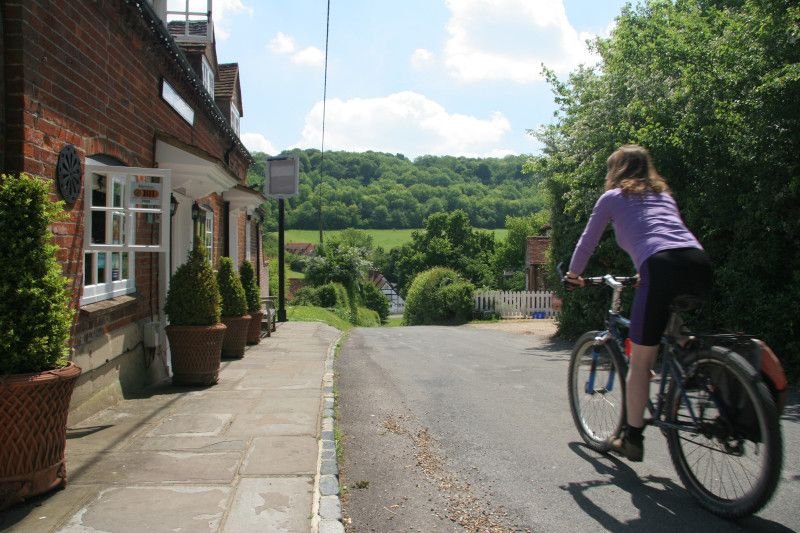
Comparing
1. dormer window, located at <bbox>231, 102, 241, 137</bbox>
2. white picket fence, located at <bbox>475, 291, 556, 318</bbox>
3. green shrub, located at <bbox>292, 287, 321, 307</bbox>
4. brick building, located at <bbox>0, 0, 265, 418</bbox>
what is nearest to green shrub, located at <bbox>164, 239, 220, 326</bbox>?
brick building, located at <bbox>0, 0, 265, 418</bbox>

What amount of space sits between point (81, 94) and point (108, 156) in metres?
0.98

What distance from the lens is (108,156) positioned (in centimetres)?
689

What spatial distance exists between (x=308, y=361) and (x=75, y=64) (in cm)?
588

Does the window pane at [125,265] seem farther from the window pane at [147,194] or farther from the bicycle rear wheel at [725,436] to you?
the bicycle rear wheel at [725,436]

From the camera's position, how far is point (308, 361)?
10531mm

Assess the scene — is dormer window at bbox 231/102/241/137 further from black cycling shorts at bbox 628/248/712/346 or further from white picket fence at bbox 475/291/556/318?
black cycling shorts at bbox 628/248/712/346

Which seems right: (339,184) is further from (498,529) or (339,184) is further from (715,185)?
(498,529)

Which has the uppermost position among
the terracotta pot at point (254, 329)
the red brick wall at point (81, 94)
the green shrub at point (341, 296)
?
the red brick wall at point (81, 94)

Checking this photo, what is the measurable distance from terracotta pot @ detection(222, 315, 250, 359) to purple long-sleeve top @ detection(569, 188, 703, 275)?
7253 mm

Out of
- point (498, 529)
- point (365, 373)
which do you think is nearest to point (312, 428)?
point (498, 529)

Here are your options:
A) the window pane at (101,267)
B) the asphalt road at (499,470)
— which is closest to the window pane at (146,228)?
the window pane at (101,267)

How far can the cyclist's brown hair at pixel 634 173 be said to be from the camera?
4008mm

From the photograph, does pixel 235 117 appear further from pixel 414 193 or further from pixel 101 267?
pixel 414 193

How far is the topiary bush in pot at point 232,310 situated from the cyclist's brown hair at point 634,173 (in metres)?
7.32
